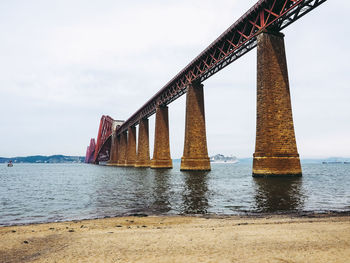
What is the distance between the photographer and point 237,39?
29016mm

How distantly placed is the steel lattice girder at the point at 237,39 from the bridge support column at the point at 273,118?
190 cm

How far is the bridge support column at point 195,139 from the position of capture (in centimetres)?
3164

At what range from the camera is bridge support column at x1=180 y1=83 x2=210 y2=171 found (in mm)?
31641

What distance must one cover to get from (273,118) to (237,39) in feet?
43.8

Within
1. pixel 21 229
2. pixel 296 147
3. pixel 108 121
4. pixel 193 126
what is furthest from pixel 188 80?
pixel 108 121

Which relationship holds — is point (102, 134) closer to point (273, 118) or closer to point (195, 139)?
point (195, 139)

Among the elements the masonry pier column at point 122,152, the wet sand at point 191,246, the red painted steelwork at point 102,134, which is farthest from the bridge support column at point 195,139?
the red painted steelwork at point 102,134

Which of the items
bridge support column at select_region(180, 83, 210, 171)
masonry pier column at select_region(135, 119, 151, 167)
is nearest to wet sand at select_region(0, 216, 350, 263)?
bridge support column at select_region(180, 83, 210, 171)

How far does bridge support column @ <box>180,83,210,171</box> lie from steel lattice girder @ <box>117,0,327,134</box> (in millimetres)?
4441

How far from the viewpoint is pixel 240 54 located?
92.1ft

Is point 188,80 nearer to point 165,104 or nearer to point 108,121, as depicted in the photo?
point 165,104

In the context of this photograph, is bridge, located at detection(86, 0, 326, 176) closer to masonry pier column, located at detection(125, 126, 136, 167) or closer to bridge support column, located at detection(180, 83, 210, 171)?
bridge support column, located at detection(180, 83, 210, 171)

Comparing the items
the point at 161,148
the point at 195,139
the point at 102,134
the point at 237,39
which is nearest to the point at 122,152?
the point at 161,148

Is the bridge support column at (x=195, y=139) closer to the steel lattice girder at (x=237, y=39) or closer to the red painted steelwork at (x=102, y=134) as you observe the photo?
the steel lattice girder at (x=237, y=39)
